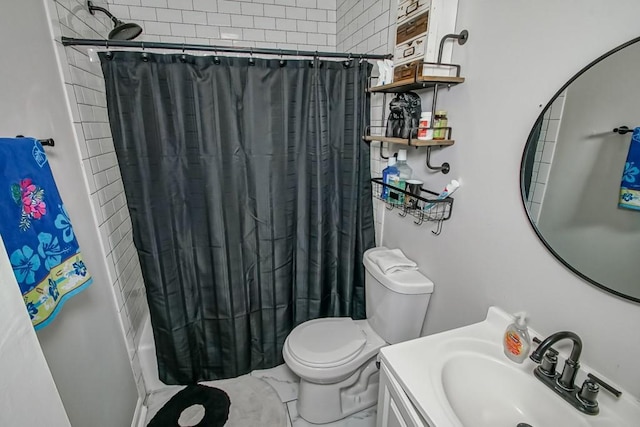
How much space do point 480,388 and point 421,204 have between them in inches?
29.0

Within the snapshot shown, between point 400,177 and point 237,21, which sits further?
point 237,21

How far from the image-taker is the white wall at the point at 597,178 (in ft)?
2.26

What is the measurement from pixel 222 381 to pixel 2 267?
170cm

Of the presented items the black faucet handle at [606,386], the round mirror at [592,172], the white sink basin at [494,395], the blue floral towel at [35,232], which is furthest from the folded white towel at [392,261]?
the blue floral towel at [35,232]

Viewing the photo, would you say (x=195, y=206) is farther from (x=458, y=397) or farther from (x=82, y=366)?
(x=458, y=397)

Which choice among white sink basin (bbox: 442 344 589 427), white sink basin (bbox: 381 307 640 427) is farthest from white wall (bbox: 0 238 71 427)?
white sink basin (bbox: 442 344 589 427)

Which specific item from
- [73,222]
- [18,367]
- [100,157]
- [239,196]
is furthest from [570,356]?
[100,157]

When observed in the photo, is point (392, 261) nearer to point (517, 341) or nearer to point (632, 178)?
point (517, 341)

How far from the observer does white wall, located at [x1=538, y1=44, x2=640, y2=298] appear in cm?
69

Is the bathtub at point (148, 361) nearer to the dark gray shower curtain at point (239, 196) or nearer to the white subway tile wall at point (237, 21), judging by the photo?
the dark gray shower curtain at point (239, 196)

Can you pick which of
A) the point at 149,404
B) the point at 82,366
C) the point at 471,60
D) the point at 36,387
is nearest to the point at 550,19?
the point at 471,60

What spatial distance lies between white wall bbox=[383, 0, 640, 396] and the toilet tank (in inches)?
3.4

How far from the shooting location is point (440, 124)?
3.86 feet

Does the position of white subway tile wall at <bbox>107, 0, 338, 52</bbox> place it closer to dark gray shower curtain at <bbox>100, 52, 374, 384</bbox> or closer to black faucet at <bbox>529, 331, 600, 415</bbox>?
dark gray shower curtain at <bbox>100, 52, 374, 384</bbox>
